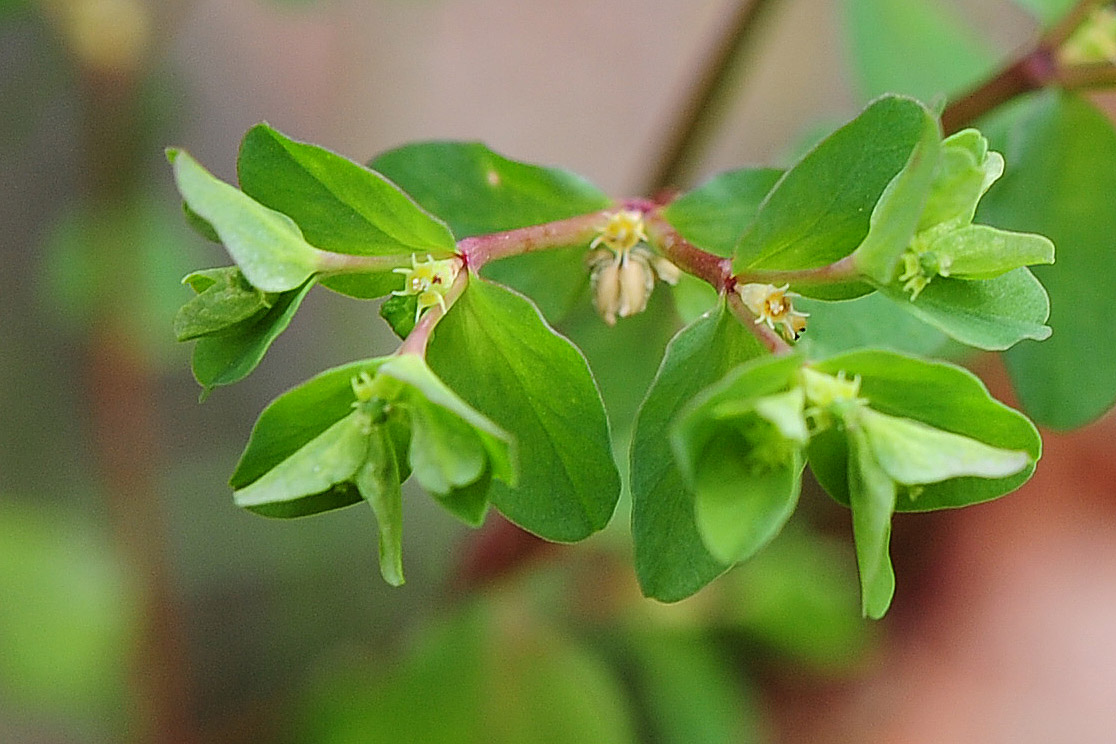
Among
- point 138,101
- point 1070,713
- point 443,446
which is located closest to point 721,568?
point 443,446

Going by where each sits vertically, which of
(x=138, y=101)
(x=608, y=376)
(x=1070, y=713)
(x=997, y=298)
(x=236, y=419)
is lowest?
(x=1070, y=713)

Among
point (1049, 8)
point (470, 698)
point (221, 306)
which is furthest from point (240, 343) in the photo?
point (470, 698)

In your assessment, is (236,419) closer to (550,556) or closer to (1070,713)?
(550,556)

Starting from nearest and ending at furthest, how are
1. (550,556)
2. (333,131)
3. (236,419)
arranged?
(550,556) → (236,419) → (333,131)

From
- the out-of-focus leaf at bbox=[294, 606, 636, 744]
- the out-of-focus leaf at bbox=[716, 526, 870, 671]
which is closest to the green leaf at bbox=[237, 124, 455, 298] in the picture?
the out-of-focus leaf at bbox=[294, 606, 636, 744]

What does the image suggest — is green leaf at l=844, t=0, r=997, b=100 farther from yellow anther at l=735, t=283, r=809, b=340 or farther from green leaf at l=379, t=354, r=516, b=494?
green leaf at l=379, t=354, r=516, b=494

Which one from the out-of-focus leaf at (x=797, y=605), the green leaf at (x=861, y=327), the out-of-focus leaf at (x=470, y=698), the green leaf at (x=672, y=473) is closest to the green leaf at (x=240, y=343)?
the green leaf at (x=672, y=473)
